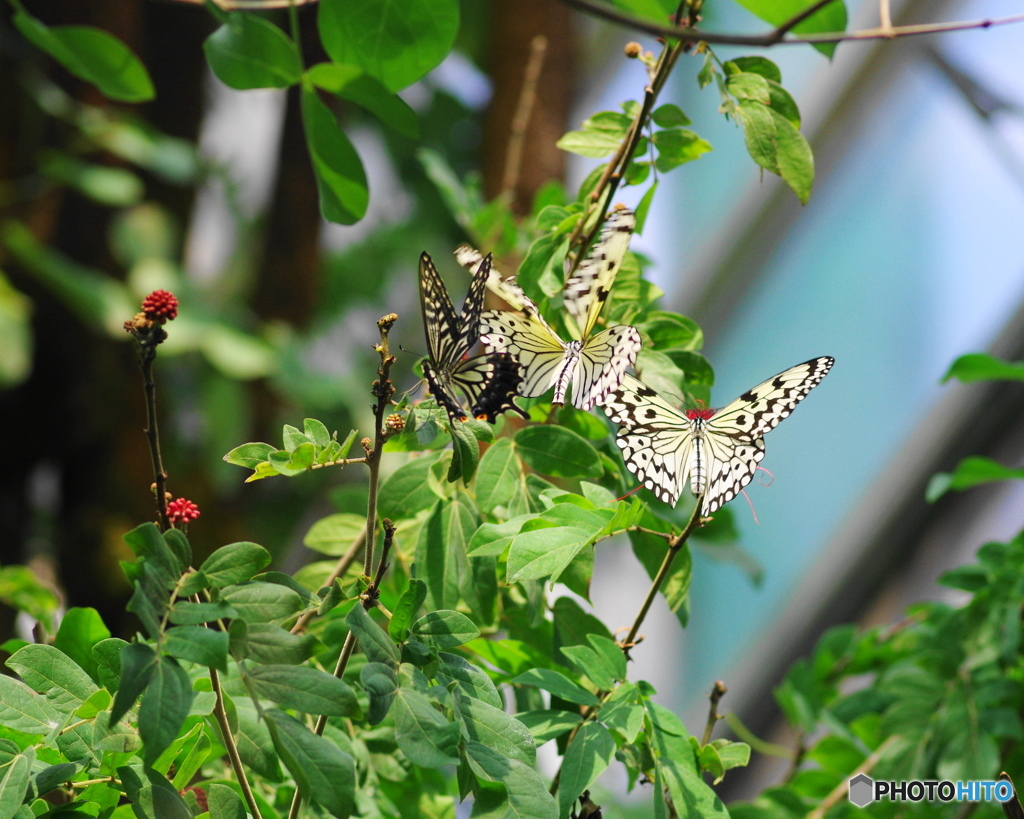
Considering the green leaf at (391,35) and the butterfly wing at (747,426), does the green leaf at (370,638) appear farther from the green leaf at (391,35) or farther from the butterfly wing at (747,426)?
the green leaf at (391,35)

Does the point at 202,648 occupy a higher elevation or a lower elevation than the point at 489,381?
lower

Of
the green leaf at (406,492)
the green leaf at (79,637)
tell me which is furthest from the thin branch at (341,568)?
the green leaf at (79,637)

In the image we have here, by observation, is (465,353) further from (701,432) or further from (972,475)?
(972,475)

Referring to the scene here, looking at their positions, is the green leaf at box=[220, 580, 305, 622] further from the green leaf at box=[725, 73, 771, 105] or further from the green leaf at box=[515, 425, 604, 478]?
the green leaf at box=[725, 73, 771, 105]

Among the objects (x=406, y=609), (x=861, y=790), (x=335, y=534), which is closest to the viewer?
(x=406, y=609)

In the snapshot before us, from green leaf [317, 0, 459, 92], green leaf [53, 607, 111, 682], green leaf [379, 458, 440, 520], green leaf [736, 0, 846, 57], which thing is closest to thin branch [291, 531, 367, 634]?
green leaf [379, 458, 440, 520]

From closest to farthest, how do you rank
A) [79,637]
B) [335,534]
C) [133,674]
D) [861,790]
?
[133,674] → [79,637] → [335,534] → [861,790]

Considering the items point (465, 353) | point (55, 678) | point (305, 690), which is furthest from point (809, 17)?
point (55, 678)
